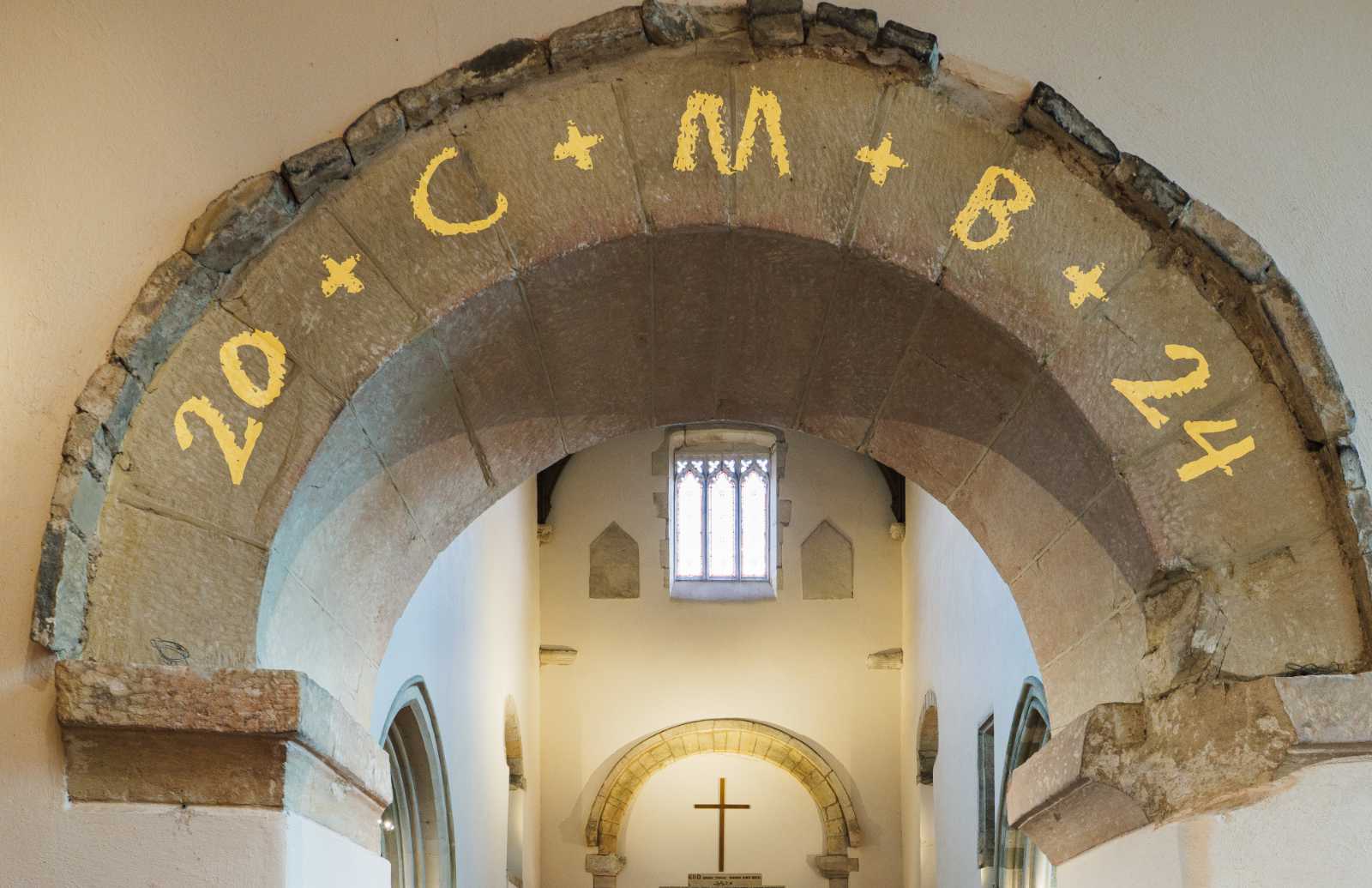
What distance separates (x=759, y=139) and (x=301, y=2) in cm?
83

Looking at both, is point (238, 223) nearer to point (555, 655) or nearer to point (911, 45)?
point (911, 45)

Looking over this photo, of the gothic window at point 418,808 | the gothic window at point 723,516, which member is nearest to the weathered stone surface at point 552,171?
the gothic window at point 418,808

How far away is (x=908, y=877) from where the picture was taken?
1056cm

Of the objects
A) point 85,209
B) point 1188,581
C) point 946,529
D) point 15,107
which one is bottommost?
point 1188,581

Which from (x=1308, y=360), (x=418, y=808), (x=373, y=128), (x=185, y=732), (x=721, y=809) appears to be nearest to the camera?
(x=185, y=732)

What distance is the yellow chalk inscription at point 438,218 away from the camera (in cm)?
252

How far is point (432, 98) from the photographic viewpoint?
99.5 inches

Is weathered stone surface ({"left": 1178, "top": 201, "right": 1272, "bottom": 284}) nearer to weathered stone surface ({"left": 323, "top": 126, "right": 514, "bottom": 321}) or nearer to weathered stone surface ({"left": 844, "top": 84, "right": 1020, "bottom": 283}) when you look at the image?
weathered stone surface ({"left": 844, "top": 84, "right": 1020, "bottom": 283})

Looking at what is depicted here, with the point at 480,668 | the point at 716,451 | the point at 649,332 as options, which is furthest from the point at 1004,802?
the point at 649,332

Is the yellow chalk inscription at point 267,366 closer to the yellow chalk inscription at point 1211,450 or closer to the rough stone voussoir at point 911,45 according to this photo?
the rough stone voussoir at point 911,45

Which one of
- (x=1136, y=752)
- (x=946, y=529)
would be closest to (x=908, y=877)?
(x=946, y=529)

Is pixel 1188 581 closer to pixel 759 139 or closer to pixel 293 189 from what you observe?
pixel 759 139

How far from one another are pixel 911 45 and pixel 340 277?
1.01 m

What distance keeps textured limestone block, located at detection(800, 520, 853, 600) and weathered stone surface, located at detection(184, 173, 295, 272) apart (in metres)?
9.22
